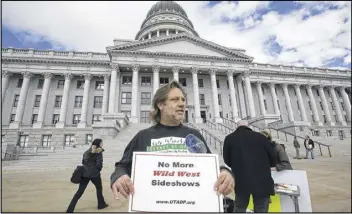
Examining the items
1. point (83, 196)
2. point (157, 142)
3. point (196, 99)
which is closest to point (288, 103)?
point (196, 99)

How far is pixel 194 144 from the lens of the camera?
7.61ft

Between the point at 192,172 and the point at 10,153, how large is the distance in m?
22.2

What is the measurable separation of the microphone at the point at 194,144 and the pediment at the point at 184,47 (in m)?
30.6

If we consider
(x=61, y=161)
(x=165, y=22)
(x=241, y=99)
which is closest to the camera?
(x=61, y=161)

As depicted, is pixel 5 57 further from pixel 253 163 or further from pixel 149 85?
pixel 253 163

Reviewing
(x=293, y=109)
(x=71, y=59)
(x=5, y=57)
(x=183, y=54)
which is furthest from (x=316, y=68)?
(x=5, y=57)

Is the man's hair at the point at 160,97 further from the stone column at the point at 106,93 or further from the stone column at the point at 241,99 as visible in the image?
the stone column at the point at 241,99

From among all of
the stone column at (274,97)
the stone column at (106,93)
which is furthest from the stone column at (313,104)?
the stone column at (106,93)

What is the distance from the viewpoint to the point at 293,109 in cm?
3997

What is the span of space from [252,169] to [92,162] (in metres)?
3.89

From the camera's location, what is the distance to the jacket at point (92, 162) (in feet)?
16.0

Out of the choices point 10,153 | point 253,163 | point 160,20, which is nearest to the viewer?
point 253,163

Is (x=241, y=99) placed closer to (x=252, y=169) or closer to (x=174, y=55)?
(x=174, y=55)

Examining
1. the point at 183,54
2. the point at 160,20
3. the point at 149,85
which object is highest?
the point at 160,20
